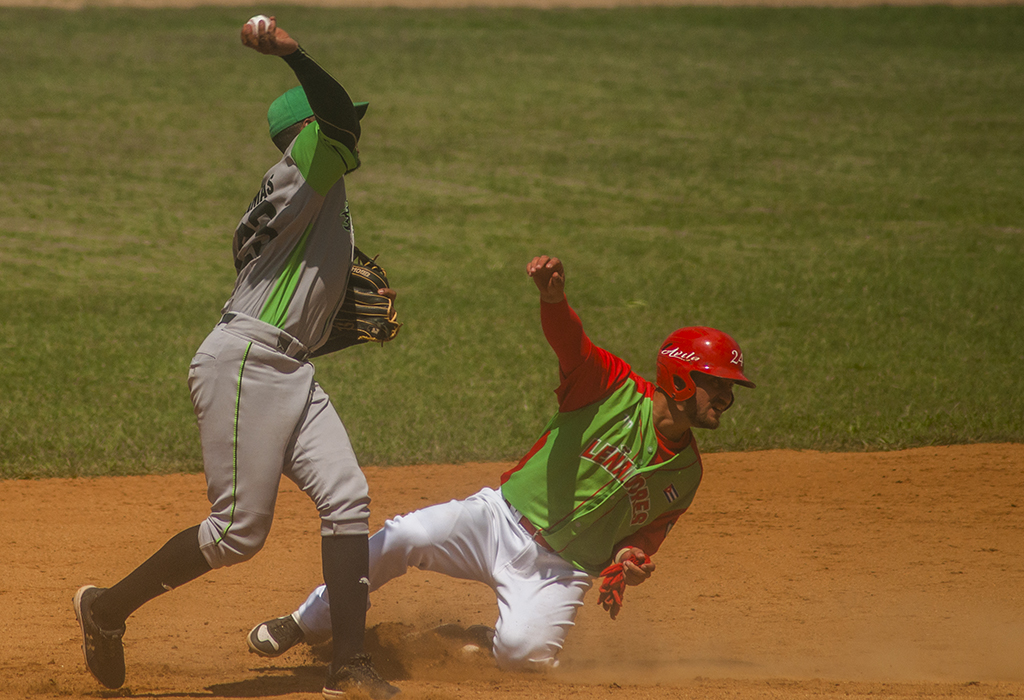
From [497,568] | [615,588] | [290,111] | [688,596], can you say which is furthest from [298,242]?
[688,596]

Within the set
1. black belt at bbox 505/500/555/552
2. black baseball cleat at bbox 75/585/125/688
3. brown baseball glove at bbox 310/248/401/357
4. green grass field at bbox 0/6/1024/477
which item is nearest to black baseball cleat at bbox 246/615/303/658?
black baseball cleat at bbox 75/585/125/688

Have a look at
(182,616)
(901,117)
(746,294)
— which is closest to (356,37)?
(901,117)

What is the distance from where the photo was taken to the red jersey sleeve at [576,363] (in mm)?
3900

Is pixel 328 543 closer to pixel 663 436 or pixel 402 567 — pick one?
pixel 402 567

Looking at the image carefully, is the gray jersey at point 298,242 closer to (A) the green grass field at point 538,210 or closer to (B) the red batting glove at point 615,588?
(B) the red batting glove at point 615,588

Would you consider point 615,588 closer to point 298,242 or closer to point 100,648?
point 298,242

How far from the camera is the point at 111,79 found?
69.6 ft

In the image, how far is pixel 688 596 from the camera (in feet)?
17.2

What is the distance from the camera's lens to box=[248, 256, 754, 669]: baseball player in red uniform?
3.98 metres

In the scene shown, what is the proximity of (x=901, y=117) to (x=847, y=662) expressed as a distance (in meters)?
19.3

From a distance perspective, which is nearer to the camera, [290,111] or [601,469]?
[290,111]

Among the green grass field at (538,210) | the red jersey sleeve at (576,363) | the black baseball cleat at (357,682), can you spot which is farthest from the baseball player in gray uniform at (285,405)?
the green grass field at (538,210)

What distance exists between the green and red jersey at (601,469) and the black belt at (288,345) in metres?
0.93

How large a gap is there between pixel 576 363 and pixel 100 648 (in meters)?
1.99
